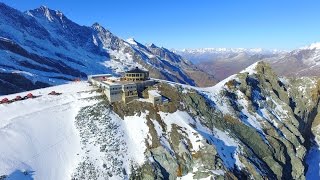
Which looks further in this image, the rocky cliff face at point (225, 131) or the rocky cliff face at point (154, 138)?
the rocky cliff face at point (225, 131)

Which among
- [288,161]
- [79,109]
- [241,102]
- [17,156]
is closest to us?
[17,156]

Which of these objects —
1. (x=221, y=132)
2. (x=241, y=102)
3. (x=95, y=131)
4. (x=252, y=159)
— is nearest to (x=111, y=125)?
(x=95, y=131)

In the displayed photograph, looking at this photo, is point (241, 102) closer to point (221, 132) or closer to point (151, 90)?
point (221, 132)

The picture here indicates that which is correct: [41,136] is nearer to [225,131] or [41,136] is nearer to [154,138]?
[154,138]

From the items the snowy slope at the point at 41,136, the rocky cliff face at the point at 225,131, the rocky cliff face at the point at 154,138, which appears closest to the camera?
the snowy slope at the point at 41,136

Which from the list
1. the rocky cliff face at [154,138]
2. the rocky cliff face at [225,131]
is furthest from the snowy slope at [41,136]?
the rocky cliff face at [225,131]

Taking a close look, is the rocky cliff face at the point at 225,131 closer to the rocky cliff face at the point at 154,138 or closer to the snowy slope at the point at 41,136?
the rocky cliff face at the point at 154,138

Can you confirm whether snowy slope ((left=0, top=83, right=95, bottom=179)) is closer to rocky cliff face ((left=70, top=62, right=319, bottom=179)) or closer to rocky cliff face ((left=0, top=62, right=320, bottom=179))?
rocky cliff face ((left=0, top=62, right=320, bottom=179))

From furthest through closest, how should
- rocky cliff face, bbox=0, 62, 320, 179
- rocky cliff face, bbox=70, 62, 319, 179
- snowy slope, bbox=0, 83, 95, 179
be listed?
rocky cliff face, bbox=70, 62, 319, 179
rocky cliff face, bbox=0, 62, 320, 179
snowy slope, bbox=0, 83, 95, 179

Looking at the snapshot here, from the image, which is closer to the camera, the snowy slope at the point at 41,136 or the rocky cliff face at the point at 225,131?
the snowy slope at the point at 41,136

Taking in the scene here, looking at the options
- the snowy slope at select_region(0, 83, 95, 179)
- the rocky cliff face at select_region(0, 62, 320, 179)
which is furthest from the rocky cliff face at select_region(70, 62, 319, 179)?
the snowy slope at select_region(0, 83, 95, 179)

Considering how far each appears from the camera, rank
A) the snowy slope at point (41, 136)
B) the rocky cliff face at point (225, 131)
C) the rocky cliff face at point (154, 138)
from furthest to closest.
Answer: the rocky cliff face at point (225, 131) < the rocky cliff face at point (154, 138) < the snowy slope at point (41, 136)
